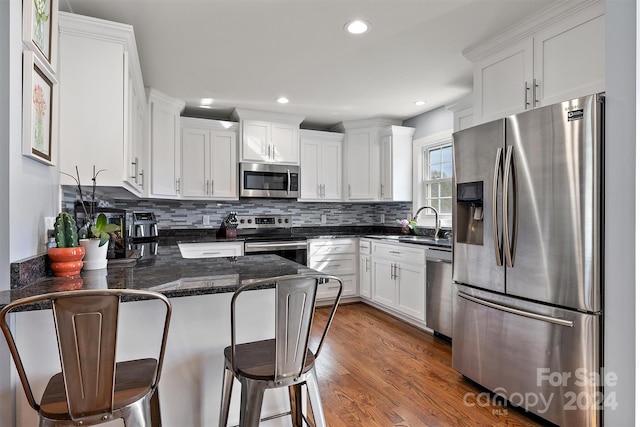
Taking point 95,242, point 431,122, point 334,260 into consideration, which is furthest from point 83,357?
point 431,122

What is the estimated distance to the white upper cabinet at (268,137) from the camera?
13.2 ft

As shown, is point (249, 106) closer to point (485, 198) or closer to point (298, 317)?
point (485, 198)

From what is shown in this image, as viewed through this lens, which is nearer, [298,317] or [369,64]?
[298,317]

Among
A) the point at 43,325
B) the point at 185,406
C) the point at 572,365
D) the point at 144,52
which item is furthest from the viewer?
the point at 144,52

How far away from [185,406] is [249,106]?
3.17 m

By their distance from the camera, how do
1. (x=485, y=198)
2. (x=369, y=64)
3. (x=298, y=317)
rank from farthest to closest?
1. (x=369, y=64)
2. (x=485, y=198)
3. (x=298, y=317)

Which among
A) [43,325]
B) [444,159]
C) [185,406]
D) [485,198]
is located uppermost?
[444,159]

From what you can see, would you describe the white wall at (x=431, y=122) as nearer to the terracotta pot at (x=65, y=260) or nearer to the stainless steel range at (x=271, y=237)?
the stainless steel range at (x=271, y=237)

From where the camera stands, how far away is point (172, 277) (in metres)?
1.50

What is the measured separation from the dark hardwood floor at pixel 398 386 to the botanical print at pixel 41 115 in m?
1.98

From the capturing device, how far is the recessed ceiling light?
2.14 m

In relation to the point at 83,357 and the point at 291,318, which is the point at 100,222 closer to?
the point at 83,357

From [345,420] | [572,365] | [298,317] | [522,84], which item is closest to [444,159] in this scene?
[522,84]

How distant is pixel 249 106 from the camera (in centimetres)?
388
